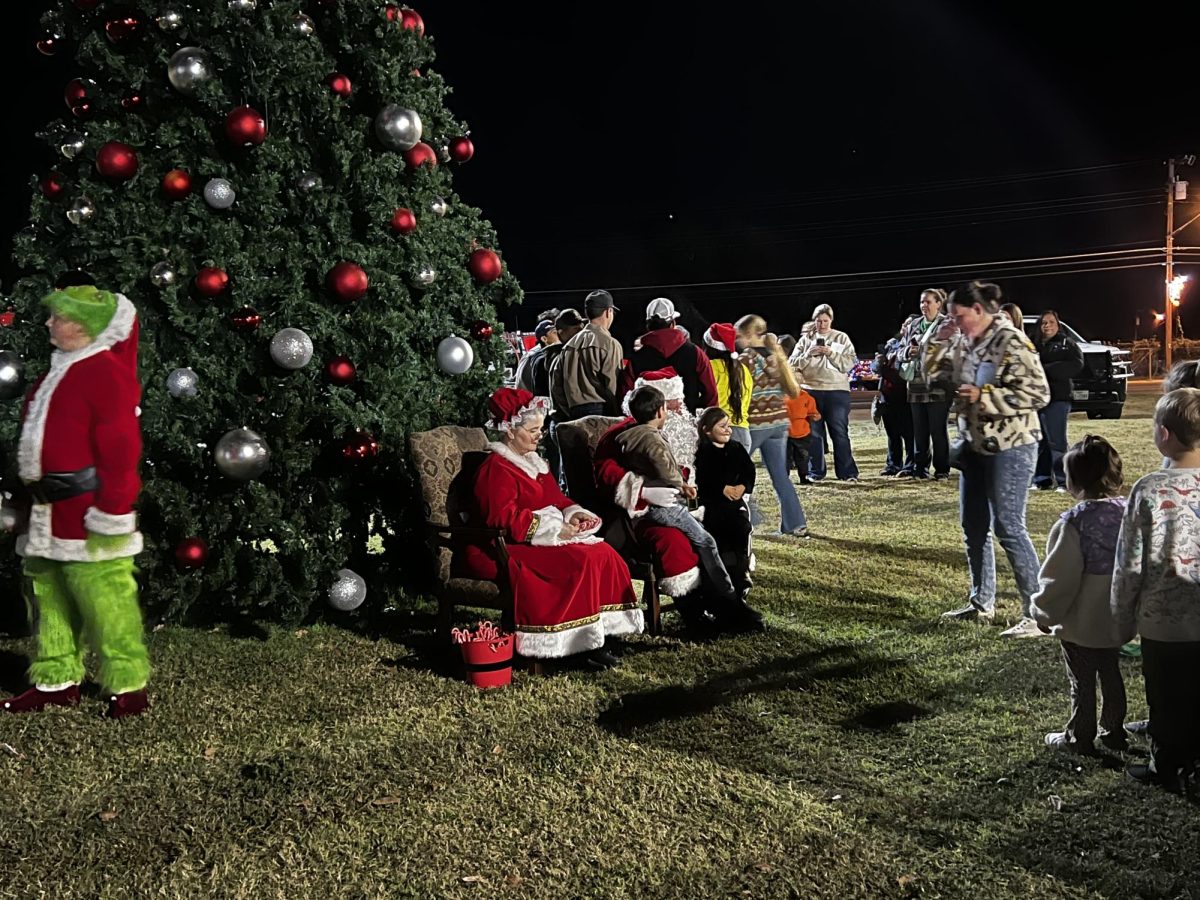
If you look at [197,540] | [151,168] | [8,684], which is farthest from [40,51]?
[8,684]

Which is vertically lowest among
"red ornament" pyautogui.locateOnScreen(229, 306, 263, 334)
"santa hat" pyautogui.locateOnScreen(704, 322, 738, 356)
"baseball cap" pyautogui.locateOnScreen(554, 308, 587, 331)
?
"santa hat" pyautogui.locateOnScreen(704, 322, 738, 356)

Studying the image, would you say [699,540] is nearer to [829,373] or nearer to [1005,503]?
[1005,503]

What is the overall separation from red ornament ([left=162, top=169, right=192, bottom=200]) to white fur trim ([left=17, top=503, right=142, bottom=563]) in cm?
209

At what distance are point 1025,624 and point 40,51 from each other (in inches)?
261

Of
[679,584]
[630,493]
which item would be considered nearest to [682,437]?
[630,493]

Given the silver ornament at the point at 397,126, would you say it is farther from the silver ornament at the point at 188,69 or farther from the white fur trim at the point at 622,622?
the white fur trim at the point at 622,622

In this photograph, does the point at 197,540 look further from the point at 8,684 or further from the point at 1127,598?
the point at 1127,598

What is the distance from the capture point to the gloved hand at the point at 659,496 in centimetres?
570

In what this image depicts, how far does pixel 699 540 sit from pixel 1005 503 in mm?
1690

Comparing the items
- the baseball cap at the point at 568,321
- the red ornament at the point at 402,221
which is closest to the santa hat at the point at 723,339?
the baseball cap at the point at 568,321

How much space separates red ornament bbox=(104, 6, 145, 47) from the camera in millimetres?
5504

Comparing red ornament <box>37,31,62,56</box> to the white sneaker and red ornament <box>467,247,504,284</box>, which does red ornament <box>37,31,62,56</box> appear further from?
the white sneaker

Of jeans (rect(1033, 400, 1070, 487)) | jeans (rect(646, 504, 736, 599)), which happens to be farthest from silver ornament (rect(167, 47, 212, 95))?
jeans (rect(1033, 400, 1070, 487))

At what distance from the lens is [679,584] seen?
560cm
